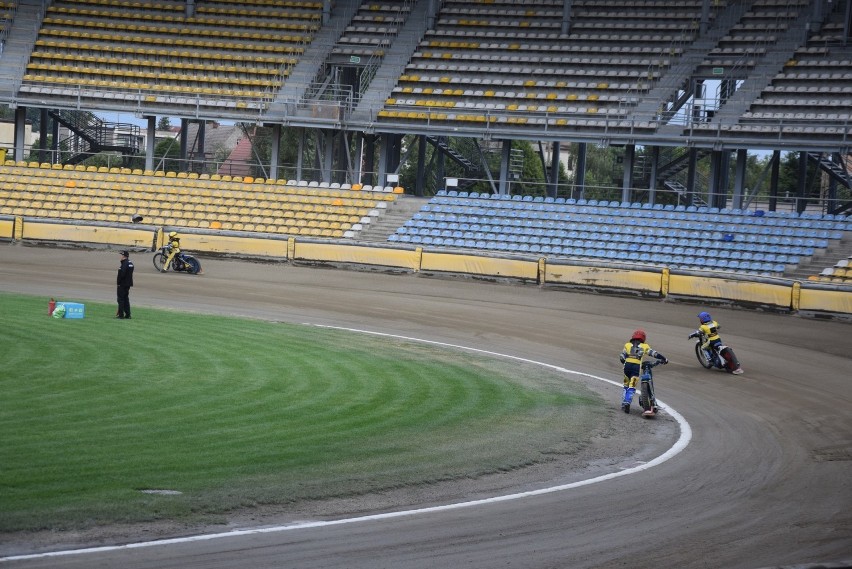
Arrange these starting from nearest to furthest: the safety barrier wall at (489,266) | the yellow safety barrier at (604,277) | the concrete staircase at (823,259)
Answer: the safety barrier wall at (489,266) < the yellow safety barrier at (604,277) < the concrete staircase at (823,259)

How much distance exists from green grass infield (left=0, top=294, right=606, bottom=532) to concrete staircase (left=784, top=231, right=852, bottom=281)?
16.3m

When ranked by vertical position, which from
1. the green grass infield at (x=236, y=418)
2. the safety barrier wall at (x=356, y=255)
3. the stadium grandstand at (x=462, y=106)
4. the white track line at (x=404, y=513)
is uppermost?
the stadium grandstand at (x=462, y=106)

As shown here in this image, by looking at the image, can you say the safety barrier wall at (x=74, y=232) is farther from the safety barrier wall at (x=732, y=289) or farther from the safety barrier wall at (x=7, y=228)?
the safety barrier wall at (x=732, y=289)

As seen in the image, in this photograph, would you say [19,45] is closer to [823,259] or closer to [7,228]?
[7,228]

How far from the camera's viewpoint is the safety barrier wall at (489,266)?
32.8 metres

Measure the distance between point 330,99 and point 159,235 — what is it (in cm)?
1385

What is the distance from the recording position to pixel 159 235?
136 feet

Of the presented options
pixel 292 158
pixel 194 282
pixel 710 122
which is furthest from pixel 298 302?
pixel 292 158

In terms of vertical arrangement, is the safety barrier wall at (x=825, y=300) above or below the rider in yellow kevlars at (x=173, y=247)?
below

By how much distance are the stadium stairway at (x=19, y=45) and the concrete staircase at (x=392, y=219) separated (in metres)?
18.8

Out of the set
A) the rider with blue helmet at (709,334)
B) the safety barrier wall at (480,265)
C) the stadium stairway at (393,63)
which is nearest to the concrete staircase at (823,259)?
the safety barrier wall at (480,265)

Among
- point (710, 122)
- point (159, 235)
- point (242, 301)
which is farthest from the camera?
point (710, 122)

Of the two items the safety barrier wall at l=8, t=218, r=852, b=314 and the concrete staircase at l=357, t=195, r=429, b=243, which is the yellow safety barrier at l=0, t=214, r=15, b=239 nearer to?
the safety barrier wall at l=8, t=218, r=852, b=314

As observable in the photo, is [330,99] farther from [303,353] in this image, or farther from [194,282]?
[303,353]
